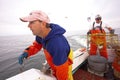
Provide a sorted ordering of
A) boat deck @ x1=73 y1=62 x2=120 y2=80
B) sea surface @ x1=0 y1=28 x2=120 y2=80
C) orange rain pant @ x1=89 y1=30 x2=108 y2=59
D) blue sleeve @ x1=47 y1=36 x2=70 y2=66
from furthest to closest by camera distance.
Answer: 1. sea surface @ x1=0 y1=28 x2=120 y2=80
2. orange rain pant @ x1=89 y1=30 x2=108 y2=59
3. boat deck @ x1=73 y1=62 x2=120 y2=80
4. blue sleeve @ x1=47 y1=36 x2=70 y2=66

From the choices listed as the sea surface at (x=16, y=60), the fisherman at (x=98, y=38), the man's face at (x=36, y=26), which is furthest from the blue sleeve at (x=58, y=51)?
the fisherman at (x=98, y=38)

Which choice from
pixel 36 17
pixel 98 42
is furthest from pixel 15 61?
pixel 36 17

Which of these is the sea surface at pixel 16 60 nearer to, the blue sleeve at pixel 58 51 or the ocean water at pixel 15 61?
the ocean water at pixel 15 61

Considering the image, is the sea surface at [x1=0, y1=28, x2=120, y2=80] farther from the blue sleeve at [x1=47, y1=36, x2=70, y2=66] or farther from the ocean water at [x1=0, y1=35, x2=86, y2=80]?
the blue sleeve at [x1=47, y1=36, x2=70, y2=66]

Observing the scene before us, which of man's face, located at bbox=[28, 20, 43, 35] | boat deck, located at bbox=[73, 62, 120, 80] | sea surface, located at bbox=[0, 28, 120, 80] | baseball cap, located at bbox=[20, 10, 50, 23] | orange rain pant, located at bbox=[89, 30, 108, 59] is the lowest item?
sea surface, located at bbox=[0, 28, 120, 80]

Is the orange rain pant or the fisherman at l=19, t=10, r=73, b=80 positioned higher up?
the fisherman at l=19, t=10, r=73, b=80

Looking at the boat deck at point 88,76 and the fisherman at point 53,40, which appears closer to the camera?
the fisherman at point 53,40

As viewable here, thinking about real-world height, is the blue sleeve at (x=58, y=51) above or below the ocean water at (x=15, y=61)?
above

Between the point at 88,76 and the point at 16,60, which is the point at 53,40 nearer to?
the point at 88,76

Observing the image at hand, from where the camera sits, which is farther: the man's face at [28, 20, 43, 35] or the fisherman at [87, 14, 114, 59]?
the fisherman at [87, 14, 114, 59]

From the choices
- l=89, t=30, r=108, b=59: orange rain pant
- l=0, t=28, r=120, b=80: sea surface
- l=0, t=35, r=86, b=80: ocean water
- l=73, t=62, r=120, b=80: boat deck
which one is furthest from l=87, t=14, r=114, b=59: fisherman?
l=0, t=35, r=86, b=80: ocean water

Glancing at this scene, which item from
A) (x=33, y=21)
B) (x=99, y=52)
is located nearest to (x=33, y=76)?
(x=33, y=21)

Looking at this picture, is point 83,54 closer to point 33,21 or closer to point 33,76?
point 33,76

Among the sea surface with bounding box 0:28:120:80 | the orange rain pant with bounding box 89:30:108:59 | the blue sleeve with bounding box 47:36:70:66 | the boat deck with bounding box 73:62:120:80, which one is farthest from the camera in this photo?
the sea surface with bounding box 0:28:120:80
